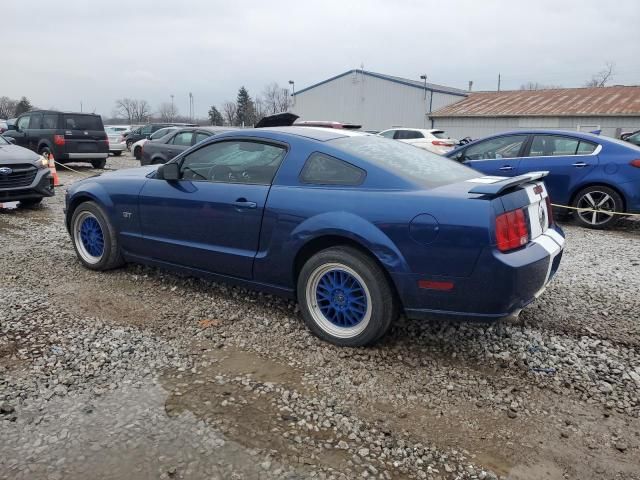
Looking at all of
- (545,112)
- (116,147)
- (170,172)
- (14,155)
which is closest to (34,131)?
(116,147)

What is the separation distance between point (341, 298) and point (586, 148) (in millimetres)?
5809

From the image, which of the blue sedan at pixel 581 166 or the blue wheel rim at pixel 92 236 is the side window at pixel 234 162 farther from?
the blue sedan at pixel 581 166

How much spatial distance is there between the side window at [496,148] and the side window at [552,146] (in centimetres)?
23

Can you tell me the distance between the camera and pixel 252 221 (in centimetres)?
373

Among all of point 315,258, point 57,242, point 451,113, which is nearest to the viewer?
point 315,258

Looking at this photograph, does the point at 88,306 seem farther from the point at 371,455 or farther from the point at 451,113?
the point at 451,113

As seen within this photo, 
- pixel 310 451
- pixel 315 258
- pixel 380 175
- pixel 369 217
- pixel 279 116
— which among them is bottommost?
pixel 310 451

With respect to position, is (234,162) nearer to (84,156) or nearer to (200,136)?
(200,136)

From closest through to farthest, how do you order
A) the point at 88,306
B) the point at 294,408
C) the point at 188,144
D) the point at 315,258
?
the point at 294,408 → the point at 315,258 → the point at 88,306 → the point at 188,144

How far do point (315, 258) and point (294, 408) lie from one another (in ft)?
3.53

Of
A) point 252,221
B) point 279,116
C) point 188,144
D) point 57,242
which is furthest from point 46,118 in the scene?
point 252,221

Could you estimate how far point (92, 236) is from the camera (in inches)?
195

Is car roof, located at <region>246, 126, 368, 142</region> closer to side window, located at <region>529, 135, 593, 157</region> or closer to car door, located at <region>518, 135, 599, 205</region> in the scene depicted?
car door, located at <region>518, 135, 599, 205</region>

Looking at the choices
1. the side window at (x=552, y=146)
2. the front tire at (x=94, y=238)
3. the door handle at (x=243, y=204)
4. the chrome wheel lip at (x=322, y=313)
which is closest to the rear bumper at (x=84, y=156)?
the front tire at (x=94, y=238)
